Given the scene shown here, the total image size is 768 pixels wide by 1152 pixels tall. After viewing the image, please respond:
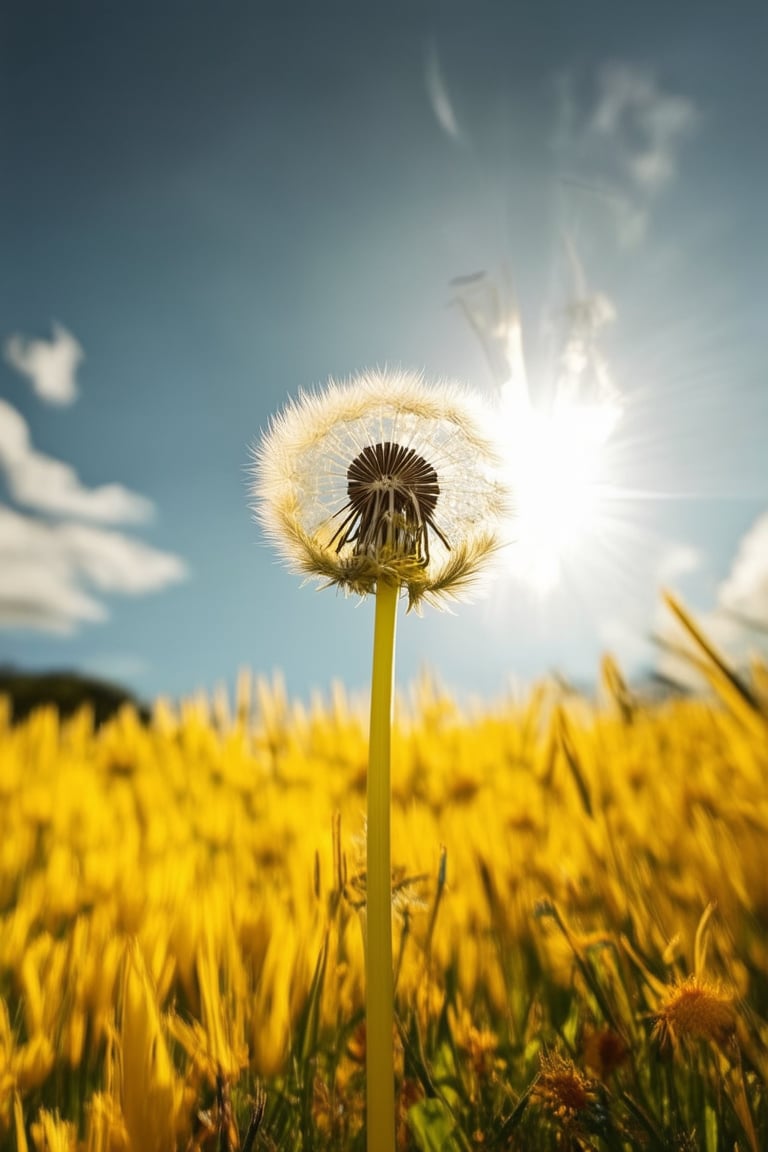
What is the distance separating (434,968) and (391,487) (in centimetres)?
75

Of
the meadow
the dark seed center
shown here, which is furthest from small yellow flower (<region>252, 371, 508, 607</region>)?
the meadow

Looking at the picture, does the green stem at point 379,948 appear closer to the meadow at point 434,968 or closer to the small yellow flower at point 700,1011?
the meadow at point 434,968

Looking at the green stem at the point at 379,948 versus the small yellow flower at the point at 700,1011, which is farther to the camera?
A: the small yellow flower at the point at 700,1011

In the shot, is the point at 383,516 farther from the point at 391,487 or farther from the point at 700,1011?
the point at 700,1011

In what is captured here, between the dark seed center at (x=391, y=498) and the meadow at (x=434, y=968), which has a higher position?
the dark seed center at (x=391, y=498)

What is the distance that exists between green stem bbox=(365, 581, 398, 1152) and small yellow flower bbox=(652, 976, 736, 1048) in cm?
26

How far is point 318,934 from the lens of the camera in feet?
2.82

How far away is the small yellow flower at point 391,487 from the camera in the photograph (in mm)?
663

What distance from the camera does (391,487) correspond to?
66 cm

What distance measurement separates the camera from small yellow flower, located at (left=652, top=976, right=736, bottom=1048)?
1.92 ft

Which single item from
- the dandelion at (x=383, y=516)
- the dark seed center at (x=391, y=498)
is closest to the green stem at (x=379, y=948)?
the dandelion at (x=383, y=516)

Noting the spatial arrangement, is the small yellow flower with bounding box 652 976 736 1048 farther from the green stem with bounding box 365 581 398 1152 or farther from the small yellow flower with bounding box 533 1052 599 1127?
the green stem with bounding box 365 581 398 1152

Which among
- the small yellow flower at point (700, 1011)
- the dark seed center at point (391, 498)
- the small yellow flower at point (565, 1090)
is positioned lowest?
the small yellow flower at point (565, 1090)

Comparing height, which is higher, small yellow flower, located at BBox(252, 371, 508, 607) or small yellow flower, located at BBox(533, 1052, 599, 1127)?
small yellow flower, located at BBox(252, 371, 508, 607)
